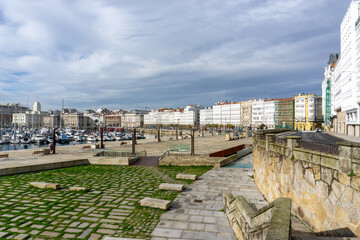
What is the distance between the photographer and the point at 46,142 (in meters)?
73.4

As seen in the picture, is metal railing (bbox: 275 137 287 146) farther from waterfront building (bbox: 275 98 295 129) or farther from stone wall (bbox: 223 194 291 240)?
waterfront building (bbox: 275 98 295 129)

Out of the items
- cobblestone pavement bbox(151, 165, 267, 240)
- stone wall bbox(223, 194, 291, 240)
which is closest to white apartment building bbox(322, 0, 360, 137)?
cobblestone pavement bbox(151, 165, 267, 240)

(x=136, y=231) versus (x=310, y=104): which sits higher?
(x=310, y=104)

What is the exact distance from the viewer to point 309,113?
109 metres

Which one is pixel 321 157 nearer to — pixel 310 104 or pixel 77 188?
pixel 77 188

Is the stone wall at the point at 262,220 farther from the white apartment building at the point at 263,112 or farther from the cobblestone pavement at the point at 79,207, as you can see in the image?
the white apartment building at the point at 263,112

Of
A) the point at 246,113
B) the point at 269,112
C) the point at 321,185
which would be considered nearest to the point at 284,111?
the point at 269,112

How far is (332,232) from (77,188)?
989cm

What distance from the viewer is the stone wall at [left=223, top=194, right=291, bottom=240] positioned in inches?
165

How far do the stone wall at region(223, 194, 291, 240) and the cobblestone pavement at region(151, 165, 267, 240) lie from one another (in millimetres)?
526

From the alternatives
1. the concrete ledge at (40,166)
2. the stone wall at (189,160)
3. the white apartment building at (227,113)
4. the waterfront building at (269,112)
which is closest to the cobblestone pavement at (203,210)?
the stone wall at (189,160)

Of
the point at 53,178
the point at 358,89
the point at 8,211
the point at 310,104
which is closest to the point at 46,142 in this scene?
the point at 53,178

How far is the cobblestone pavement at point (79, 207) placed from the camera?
22.1ft

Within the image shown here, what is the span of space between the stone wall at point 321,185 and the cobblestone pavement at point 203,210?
2.06m
